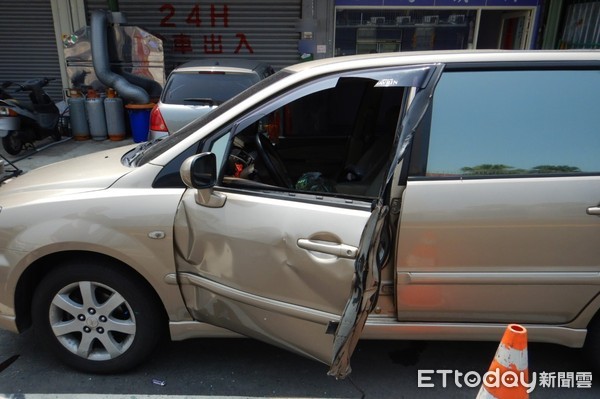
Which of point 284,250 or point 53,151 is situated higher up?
point 284,250

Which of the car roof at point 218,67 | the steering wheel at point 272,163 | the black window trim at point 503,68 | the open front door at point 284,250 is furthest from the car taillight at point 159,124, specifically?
the black window trim at point 503,68

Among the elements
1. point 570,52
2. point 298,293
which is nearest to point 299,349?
point 298,293

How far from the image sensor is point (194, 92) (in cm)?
584

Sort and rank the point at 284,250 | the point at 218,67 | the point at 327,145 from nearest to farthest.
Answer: the point at 284,250 < the point at 327,145 < the point at 218,67

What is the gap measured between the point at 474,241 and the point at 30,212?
2.29 metres

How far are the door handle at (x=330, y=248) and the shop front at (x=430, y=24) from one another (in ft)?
26.5

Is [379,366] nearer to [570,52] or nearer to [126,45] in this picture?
[570,52]

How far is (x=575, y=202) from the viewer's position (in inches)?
85.7

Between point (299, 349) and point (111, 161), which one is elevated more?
point (111, 161)

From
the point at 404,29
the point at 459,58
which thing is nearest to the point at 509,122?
the point at 459,58

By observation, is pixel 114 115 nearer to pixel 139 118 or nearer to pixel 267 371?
pixel 139 118

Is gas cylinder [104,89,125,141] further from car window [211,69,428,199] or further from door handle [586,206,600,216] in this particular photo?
door handle [586,206,600,216]

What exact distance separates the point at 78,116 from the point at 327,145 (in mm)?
6387

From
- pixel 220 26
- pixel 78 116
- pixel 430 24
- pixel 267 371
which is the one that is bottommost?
pixel 267 371
